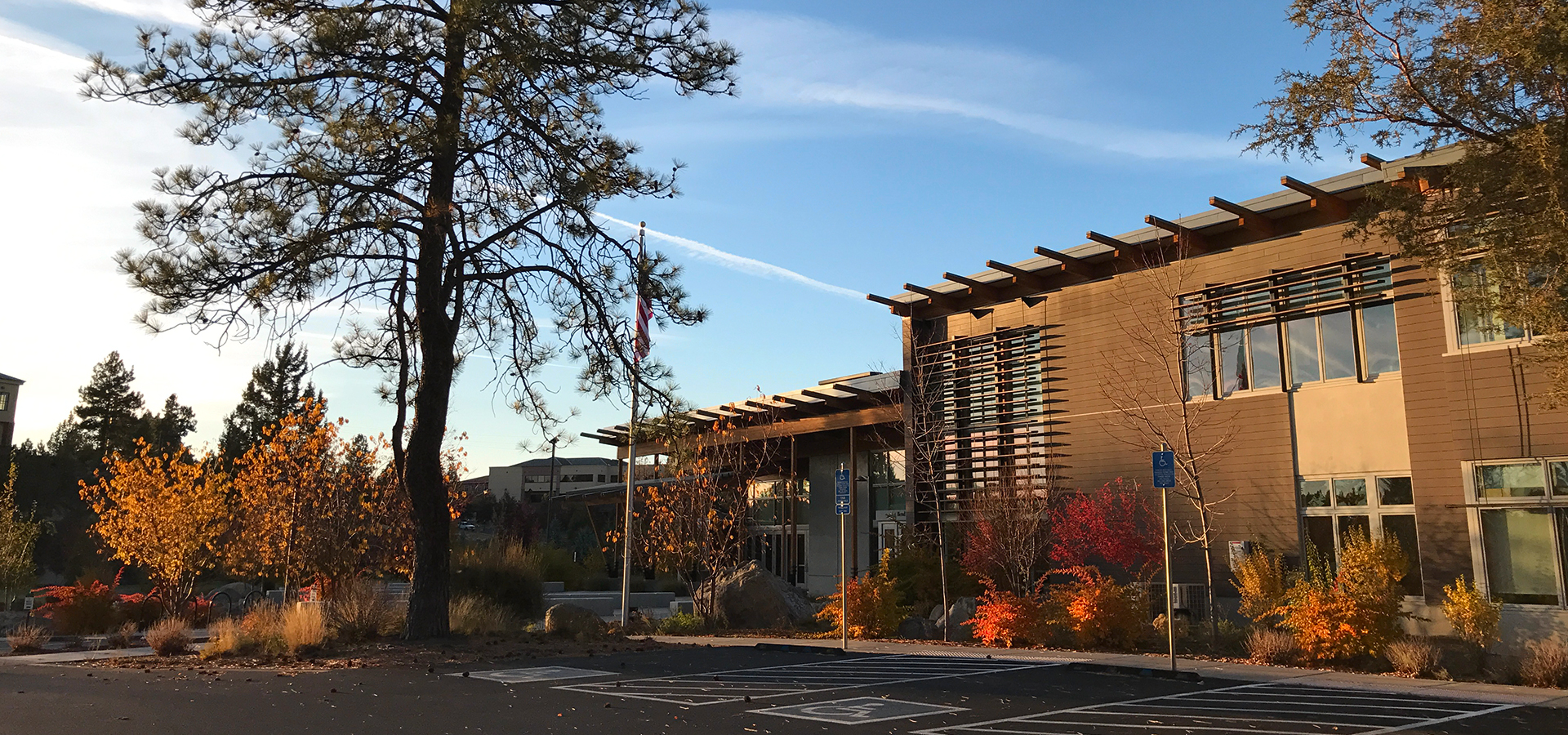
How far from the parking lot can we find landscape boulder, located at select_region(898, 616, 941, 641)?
588 cm

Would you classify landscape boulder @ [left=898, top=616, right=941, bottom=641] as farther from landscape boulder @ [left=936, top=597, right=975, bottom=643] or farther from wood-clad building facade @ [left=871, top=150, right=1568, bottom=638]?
wood-clad building facade @ [left=871, top=150, right=1568, bottom=638]

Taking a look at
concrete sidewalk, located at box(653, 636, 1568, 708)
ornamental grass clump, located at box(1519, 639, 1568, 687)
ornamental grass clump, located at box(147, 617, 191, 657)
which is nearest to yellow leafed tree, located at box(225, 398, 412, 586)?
ornamental grass clump, located at box(147, 617, 191, 657)

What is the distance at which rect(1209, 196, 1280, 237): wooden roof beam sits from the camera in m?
17.8

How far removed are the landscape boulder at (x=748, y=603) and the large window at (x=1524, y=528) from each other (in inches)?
Answer: 486

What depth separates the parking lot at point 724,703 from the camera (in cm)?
811

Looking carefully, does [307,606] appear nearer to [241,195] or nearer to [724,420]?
[241,195]

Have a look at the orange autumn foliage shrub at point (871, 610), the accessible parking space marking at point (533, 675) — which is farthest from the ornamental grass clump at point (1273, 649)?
the accessible parking space marking at point (533, 675)

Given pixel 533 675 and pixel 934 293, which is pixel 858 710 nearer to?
pixel 533 675

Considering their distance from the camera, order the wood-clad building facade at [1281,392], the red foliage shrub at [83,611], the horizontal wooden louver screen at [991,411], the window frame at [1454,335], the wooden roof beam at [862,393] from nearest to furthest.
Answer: the wood-clad building facade at [1281,392] < the window frame at [1454,335] < the red foliage shrub at [83,611] < the horizontal wooden louver screen at [991,411] < the wooden roof beam at [862,393]

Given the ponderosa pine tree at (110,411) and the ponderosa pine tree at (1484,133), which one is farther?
the ponderosa pine tree at (110,411)

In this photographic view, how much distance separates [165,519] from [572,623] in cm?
956

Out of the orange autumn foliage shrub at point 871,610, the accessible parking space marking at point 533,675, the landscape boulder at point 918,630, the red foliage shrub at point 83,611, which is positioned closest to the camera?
the accessible parking space marking at point 533,675

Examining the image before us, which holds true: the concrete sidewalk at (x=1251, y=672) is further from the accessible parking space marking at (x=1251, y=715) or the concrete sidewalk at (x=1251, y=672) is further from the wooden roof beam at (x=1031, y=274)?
the wooden roof beam at (x=1031, y=274)

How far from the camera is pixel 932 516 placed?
80.3 feet
